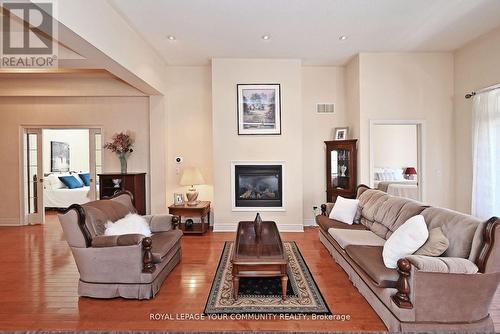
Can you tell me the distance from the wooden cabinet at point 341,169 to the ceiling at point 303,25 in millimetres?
1762

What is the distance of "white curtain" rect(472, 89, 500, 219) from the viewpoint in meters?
4.15

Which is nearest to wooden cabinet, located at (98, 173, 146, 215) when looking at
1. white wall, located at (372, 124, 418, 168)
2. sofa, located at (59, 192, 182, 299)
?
sofa, located at (59, 192, 182, 299)

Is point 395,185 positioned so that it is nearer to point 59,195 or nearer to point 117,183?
point 117,183

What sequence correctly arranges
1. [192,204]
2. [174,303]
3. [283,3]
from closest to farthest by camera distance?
[174,303], [283,3], [192,204]

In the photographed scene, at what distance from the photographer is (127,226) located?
2.97m

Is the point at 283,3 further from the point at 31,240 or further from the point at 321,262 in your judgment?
the point at 31,240

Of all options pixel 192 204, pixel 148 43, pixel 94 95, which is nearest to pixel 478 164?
pixel 192 204

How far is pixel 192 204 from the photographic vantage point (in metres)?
5.18

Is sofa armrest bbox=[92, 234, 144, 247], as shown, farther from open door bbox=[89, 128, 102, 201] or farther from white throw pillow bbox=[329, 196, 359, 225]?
open door bbox=[89, 128, 102, 201]

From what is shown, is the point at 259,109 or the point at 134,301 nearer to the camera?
the point at 134,301

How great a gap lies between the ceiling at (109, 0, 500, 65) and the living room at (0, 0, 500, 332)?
3 centimetres

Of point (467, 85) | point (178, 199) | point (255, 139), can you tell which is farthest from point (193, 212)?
point (467, 85)

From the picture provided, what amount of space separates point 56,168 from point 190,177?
5.40 m

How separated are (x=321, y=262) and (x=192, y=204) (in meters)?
2.61
